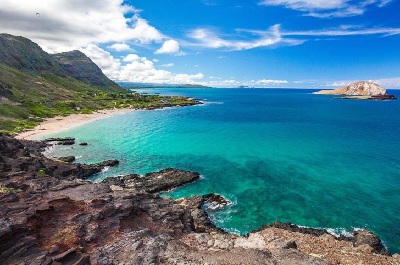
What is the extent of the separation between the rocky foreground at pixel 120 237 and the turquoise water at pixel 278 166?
23.8 ft

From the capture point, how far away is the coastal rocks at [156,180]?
52.1 meters

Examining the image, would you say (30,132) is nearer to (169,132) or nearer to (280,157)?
(169,132)

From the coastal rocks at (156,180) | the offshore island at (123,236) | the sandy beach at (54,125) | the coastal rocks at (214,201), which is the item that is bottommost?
the coastal rocks at (214,201)

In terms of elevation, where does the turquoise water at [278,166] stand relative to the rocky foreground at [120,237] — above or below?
below

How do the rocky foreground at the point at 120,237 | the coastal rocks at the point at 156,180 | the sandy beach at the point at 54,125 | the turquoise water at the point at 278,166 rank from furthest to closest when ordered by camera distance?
the sandy beach at the point at 54,125
the coastal rocks at the point at 156,180
the turquoise water at the point at 278,166
the rocky foreground at the point at 120,237

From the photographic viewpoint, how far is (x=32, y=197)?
28656 millimetres

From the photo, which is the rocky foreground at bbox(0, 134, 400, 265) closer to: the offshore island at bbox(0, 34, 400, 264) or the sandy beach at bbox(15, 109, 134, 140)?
the offshore island at bbox(0, 34, 400, 264)

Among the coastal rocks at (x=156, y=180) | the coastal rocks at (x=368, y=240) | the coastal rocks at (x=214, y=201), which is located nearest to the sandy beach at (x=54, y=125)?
the coastal rocks at (x=156, y=180)

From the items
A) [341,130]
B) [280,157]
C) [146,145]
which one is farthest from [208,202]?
[341,130]

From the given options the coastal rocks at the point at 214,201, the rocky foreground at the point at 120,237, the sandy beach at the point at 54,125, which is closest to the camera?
A: the rocky foreground at the point at 120,237

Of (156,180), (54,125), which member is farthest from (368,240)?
(54,125)

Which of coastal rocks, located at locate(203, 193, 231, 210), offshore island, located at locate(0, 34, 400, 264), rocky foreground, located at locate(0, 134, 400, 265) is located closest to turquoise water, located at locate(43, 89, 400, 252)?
coastal rocks, located at locate(203, 193, 231, 210)

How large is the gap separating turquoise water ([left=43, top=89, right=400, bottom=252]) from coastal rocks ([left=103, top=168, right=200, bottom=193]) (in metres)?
2.11

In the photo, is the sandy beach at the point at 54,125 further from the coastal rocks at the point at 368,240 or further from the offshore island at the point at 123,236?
the coastal rocks at the point at 368,240
